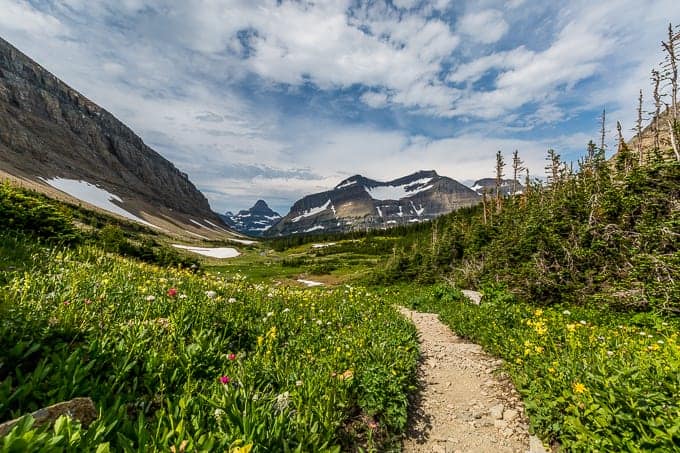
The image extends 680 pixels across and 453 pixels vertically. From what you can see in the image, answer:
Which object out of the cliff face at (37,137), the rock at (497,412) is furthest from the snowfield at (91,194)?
the rock at (497,412)

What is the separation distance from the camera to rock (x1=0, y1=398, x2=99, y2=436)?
2164mm

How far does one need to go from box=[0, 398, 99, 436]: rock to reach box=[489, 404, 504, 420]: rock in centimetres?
518

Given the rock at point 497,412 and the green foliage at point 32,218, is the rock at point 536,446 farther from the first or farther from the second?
the green foliage at point 32,218

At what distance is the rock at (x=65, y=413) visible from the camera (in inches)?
85.2

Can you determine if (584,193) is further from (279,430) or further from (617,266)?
(279,430)

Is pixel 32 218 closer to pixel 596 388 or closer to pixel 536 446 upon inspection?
pixel 536 446

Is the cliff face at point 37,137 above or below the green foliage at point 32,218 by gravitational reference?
above

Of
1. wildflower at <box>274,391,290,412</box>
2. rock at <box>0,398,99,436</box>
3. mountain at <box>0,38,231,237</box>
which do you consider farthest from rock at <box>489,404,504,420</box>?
mountain at <box>0,38,231,237</box>

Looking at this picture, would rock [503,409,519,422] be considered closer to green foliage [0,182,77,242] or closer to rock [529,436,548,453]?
rock [529,436,548,453]

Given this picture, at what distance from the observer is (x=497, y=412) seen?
4945 mm

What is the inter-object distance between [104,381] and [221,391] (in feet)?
4.05

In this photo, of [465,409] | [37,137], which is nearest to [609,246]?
[465,409]

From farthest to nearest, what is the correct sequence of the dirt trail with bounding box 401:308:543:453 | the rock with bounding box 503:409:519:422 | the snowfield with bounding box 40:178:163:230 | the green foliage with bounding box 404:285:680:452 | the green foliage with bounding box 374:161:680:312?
the snowfield with bounding box 40:178:163:230, the green foliage with bounding box 374:161:680:312, the rock with bounding box 503:409:519:422, the dirt trail with bounding box 401:308:543:453, the green foliage with bounding box 404:285:680:452

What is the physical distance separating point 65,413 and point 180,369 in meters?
1.59
